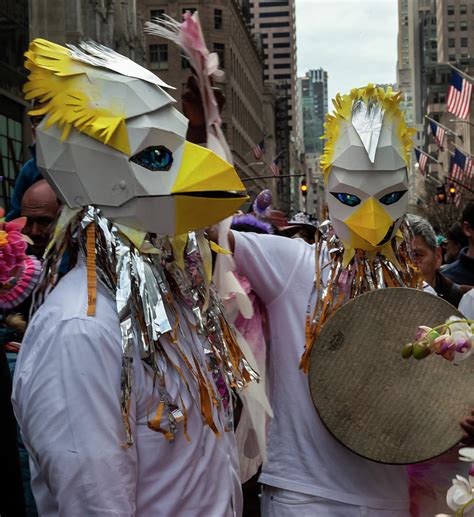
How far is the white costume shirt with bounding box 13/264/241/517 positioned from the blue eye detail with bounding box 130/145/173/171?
323 millimetres

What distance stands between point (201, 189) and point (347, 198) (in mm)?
1211

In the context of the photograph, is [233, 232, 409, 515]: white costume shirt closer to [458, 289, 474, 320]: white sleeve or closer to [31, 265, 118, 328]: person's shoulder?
[458, 289, 474, 320]: white sleeve

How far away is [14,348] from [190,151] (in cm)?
121

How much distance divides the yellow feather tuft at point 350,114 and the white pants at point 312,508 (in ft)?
4.06

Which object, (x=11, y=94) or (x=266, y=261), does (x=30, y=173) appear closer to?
(x=266, y=261)

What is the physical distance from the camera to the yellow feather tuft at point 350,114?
369 cm

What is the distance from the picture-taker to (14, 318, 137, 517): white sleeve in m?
2.13

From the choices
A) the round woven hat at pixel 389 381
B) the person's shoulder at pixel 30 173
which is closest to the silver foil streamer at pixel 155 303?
the round woven hat at pixel 389 381

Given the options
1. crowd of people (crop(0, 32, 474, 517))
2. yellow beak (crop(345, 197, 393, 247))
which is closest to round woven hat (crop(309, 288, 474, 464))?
crowd of people (crop(0, 32, 474, 517))

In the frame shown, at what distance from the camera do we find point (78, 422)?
2.15 m

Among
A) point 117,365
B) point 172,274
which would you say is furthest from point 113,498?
point 172,274

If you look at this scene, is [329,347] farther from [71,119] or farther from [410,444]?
[71,119]

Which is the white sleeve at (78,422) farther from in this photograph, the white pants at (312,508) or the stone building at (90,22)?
the stone building at (90,22)

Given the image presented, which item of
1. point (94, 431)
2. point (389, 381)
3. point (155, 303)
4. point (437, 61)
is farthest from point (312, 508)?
point (437, 61)
